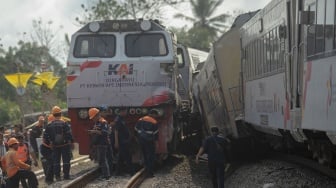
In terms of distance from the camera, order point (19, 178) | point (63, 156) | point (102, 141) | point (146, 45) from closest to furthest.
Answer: point (19, 178), point (102, 141), point (63, 156), point (146, 45)

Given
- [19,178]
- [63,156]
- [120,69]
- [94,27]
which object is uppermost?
[94,27]

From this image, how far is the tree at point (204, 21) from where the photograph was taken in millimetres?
62156

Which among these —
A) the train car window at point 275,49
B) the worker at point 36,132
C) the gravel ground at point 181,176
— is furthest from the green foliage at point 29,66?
the train car window at point 275,49

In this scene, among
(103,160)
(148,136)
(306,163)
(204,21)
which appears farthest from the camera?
(204,21)

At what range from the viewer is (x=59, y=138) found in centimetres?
1498

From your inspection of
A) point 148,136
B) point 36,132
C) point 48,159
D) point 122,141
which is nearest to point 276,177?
point 148,136

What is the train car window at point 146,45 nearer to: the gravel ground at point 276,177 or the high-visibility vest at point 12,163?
the gravel ground at point 276,177

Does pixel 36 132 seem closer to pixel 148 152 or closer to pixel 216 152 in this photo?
pixel 148 152

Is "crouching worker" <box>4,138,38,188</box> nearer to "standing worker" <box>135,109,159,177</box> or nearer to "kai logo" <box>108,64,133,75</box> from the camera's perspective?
"standing worker" <box>135,109,159,177</box>

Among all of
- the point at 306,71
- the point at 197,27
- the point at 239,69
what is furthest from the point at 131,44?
the point at 197,27

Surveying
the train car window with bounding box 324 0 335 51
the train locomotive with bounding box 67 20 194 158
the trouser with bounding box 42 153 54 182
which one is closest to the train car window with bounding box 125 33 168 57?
the train locomotive with bounding box 67 20 194 158

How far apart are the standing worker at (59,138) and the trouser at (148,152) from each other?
1.72 m

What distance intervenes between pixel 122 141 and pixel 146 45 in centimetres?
250

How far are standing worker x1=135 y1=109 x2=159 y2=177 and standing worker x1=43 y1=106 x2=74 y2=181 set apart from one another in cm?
165
